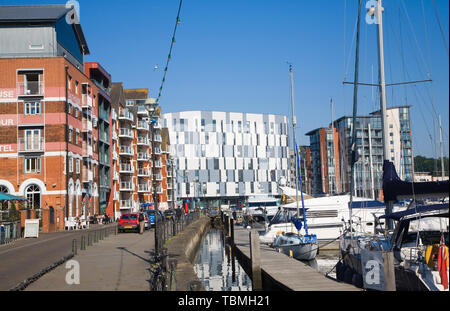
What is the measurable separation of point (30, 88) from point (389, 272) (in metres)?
45.1

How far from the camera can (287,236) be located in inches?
1142

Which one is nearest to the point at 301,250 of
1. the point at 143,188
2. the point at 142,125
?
the point at 143,188

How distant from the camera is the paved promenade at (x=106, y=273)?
15.2 meters

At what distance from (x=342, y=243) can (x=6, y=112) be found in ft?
128

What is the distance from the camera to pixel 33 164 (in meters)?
50.3

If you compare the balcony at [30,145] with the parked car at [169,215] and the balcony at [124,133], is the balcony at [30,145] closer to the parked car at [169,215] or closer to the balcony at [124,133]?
the parked car at [169,215]

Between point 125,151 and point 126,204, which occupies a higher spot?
point 125,151

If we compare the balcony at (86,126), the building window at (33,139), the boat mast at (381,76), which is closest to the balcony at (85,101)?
the balcony at (86,126)

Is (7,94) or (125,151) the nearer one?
(7,94)

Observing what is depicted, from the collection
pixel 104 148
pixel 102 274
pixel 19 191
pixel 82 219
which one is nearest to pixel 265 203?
pixel 104 148

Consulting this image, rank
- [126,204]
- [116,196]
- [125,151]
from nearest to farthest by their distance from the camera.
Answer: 1. [116,196]
2. [126,204]
3. [125,151]

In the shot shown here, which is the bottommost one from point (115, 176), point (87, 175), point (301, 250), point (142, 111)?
point (301, 250)

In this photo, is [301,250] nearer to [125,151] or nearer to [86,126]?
[86,126]
